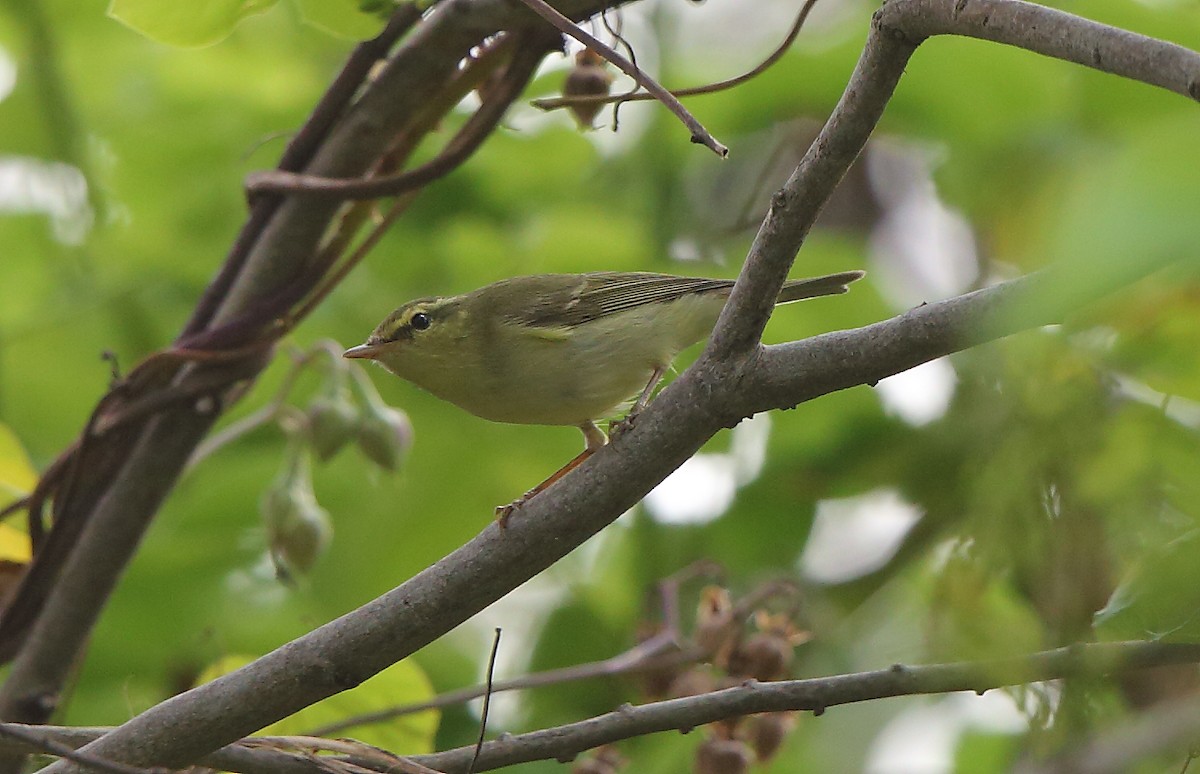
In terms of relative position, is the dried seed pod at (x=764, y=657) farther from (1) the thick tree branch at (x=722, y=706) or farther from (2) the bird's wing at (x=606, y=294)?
(1) the thick tree branch at (x=722, y=706)

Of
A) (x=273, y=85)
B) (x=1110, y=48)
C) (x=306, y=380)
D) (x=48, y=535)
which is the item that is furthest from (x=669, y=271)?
(x=1110, y=48)

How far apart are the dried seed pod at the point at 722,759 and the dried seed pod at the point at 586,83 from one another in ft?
4.88

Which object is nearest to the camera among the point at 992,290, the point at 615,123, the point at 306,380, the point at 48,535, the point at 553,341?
the point at 992,290

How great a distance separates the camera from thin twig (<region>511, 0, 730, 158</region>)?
5.92 feet

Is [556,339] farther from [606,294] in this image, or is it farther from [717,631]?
[717,631]

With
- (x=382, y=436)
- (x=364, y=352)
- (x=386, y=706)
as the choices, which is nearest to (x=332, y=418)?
(x=382, y=436)

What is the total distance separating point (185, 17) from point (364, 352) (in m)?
1.35

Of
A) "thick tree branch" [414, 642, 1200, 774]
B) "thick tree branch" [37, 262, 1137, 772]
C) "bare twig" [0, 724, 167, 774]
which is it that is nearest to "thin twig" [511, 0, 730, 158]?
"thick tree branch" [37, 262, 1137, 772]

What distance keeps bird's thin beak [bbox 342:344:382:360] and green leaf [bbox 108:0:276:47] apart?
47.7 inches

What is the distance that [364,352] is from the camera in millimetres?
3680

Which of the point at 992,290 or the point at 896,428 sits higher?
the point at 992,290

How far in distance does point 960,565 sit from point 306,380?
2982 millimetres

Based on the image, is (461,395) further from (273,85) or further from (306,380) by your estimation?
(273,85)

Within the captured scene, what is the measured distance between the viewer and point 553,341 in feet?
11.2
